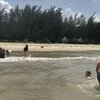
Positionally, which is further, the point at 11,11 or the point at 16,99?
the point at 11,11

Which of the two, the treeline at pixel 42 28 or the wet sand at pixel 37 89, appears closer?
the wet sand at pixel 37 89

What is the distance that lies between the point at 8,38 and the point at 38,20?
13120 mm

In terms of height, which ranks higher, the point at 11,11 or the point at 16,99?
the point at 11,11

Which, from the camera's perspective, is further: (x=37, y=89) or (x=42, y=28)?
(x=42, y=28)

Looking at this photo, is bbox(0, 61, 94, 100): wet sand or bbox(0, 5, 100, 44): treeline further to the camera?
bbox(0, 5, 100, 44): treeline

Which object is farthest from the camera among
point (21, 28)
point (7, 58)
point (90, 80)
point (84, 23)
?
point (84, 23)

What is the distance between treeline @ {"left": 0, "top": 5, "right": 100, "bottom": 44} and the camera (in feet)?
273

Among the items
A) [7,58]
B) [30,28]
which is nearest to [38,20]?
[30,28]

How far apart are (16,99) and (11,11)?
79.9 metres

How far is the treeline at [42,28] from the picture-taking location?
83250 millimetres

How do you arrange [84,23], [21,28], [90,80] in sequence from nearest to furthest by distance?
[90,80] → [21,28] → [84,23]

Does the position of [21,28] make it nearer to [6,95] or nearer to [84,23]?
[84,23]

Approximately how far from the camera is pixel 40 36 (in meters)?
85.9

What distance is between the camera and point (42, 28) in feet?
289
